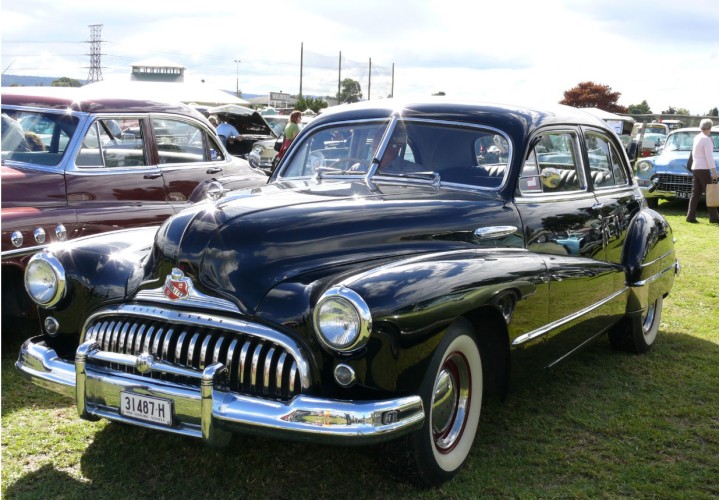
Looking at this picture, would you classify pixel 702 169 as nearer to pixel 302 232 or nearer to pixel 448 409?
pixel 448 409

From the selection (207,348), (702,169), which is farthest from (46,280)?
(702,169)

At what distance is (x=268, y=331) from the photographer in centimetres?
294

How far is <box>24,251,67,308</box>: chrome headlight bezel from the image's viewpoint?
11.8 feet

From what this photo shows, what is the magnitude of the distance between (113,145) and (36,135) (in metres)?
0.56

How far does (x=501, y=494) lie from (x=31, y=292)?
235cm

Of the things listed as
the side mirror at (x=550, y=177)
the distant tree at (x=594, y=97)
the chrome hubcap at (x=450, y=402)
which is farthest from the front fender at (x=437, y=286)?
the distant tree at (x=594, y=97)

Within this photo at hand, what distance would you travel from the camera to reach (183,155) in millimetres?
6895

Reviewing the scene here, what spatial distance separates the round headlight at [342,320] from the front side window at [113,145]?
3.65 meters

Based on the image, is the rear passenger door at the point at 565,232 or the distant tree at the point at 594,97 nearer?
the rear passenger door at the point at 565,232

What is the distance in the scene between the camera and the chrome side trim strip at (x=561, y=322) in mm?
3793

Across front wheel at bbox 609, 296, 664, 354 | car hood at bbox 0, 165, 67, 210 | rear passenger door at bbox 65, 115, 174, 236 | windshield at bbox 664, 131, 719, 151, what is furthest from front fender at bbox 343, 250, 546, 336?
windshield at bbox 664, 131, 719, 151

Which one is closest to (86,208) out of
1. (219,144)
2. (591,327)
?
(219,144)

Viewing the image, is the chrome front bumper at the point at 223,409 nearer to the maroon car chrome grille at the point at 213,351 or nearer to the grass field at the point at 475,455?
the maroon car chrome grille at the point at 213,351

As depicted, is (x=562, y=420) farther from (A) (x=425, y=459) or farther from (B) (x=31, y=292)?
(B) (x=31, y=292)
